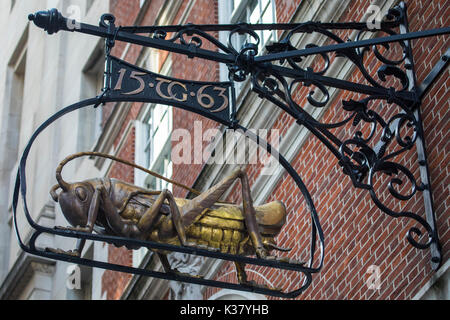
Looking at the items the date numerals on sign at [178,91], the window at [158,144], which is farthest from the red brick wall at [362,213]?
the window at [158,144]

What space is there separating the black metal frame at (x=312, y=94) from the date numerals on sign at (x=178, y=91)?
113 mm

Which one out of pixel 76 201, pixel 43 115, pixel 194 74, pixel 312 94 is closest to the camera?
pixel 76 201

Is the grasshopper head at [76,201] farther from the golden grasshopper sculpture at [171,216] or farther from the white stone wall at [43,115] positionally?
the white stone wall at [43,115]

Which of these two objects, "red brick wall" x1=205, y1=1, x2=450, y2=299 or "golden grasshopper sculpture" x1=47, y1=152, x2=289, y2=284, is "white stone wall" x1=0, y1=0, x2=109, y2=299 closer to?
"red brick wall" x1=205, y1=1, x2=450, y2=299

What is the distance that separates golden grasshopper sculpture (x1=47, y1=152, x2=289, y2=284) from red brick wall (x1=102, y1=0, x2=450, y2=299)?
60.0 inches

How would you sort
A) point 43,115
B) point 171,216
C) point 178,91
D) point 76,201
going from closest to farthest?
point 76,201, point 171,216, point 178,91, point 43,115

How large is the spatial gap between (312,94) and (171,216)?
6.43ft

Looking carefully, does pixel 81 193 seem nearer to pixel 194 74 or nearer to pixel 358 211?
pixel 358 211

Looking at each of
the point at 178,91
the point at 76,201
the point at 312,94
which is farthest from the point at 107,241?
the point at 312,94

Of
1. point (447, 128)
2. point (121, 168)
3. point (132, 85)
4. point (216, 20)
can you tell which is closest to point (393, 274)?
point (447, 128)

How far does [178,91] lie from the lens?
31.8 feet

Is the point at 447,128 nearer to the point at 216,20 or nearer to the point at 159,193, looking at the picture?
the point at 159,193

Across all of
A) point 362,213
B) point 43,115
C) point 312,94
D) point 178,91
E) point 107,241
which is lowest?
point 107,241

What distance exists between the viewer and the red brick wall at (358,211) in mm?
10547
